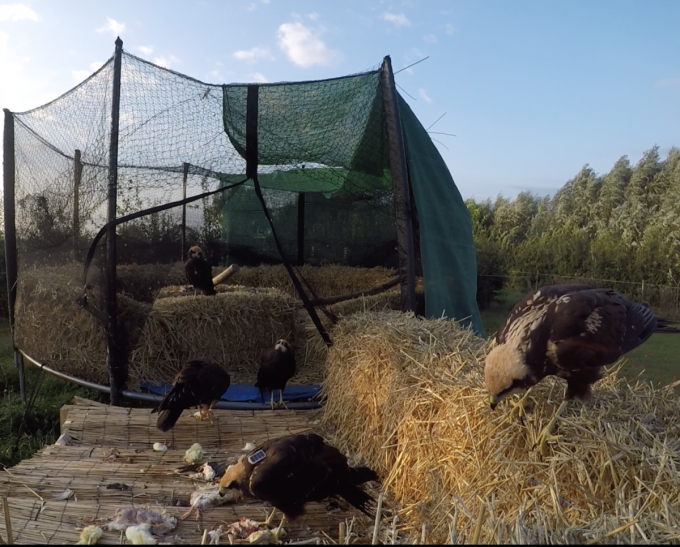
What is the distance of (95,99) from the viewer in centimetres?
543

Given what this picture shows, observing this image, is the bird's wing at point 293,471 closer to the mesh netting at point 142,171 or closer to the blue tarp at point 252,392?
the blue tarp at point 252,392

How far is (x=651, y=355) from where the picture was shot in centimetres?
1013

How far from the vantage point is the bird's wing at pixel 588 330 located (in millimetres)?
2330

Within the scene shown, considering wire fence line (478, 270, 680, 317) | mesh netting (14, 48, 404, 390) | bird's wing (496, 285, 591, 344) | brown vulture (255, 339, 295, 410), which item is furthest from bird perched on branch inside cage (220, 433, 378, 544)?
wire fence line (478, 270, 680, 317)

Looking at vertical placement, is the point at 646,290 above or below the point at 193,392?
above

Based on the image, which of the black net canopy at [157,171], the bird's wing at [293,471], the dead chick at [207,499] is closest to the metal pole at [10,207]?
the black net canopy at [157,171]

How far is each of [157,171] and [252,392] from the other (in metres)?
2.66

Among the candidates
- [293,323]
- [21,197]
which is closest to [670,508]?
[293,323]

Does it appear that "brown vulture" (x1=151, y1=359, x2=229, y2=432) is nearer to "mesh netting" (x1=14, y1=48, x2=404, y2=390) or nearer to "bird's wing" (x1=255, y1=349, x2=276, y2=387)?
"bird's wing" (x1=255, y1=349, x2=276, y2=387)

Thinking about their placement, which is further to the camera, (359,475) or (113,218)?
(113,218)

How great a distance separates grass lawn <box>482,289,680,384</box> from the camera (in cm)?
853

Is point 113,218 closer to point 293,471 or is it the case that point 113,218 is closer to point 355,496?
point 293,471

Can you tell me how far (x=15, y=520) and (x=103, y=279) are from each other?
2.70m

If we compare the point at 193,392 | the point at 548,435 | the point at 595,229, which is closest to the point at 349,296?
the point at 193,392
